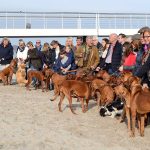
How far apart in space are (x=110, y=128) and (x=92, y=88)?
228 centimetres

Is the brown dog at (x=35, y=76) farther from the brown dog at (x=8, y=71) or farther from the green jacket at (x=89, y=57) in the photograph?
the green jacket at (x=89, y=57)

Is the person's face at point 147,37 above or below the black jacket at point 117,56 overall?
above

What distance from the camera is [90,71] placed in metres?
12.1

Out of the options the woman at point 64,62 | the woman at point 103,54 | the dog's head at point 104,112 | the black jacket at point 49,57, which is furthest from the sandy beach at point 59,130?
the black jacket at point 49,57

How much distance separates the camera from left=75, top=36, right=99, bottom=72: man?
1195 centimetres

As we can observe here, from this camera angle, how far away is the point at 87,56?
12227 millimetres

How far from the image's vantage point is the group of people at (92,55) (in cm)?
857

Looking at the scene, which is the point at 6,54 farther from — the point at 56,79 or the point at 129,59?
the point at 129,59

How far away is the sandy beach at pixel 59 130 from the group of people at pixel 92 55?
1170mm

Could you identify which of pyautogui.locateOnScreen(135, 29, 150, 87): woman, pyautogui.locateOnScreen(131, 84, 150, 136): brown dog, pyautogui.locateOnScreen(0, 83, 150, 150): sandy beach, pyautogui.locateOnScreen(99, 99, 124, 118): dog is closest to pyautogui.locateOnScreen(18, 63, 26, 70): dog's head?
pyautogui.locateOnScreen(0, 83, 150, 150): sandy beach

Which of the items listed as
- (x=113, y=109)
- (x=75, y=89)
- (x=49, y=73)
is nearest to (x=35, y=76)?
(x=49, y=73)

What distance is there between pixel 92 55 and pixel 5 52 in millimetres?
6660

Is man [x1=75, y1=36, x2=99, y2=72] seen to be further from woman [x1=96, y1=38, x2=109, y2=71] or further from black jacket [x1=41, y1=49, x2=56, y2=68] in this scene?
black jacket [x1=41, y1=49, x2=56, y2=68]

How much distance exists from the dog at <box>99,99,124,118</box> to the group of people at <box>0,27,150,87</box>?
0.77 m
